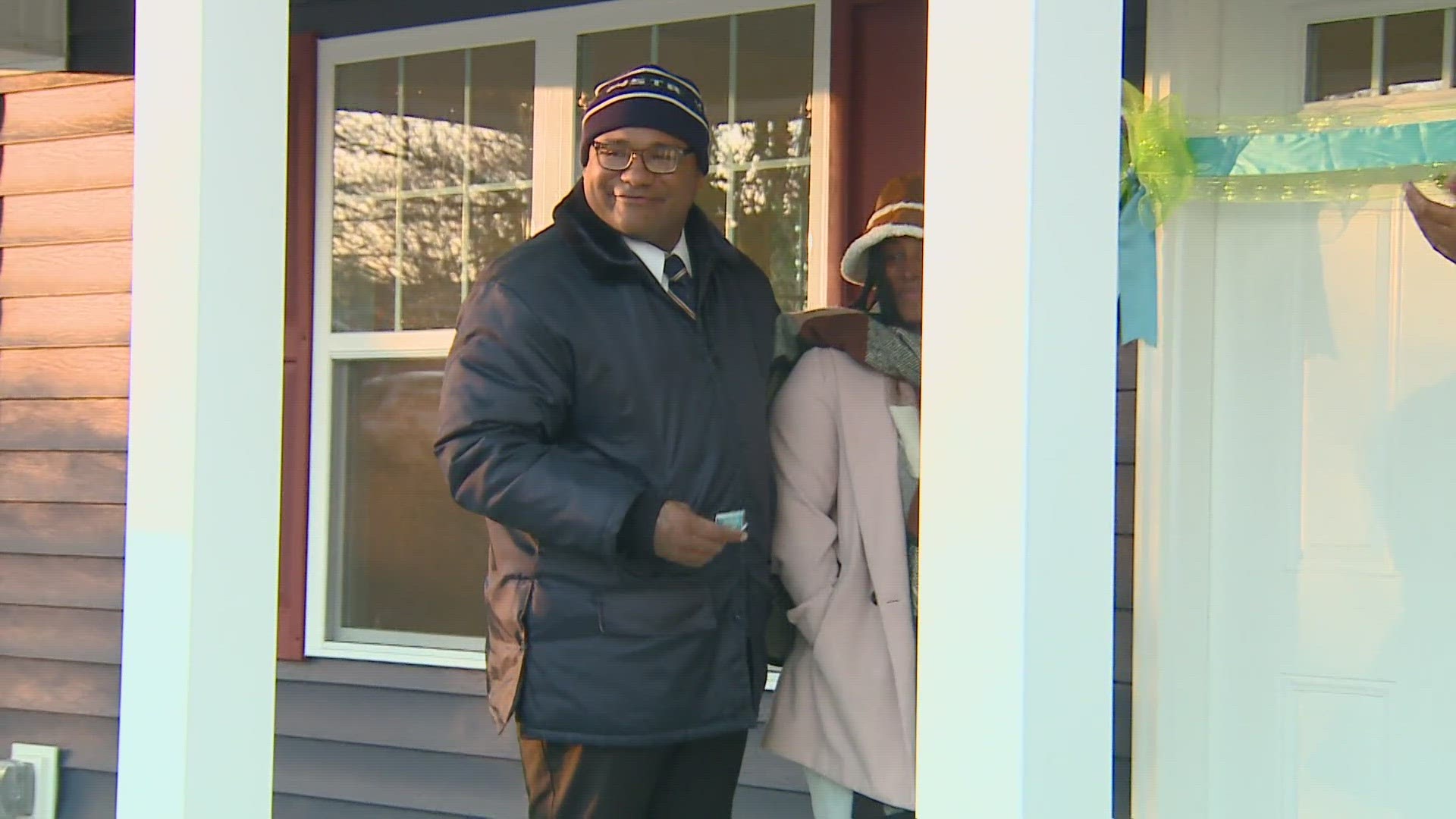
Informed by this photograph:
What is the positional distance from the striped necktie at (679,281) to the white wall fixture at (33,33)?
283 centimetres

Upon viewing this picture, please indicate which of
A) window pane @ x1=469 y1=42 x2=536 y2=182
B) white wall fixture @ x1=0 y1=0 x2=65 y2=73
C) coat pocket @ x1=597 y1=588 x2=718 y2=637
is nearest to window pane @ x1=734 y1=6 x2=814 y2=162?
window pane @ x1=469 y1=42 x2=536 y2=182

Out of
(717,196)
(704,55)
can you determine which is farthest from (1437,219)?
(704,55)

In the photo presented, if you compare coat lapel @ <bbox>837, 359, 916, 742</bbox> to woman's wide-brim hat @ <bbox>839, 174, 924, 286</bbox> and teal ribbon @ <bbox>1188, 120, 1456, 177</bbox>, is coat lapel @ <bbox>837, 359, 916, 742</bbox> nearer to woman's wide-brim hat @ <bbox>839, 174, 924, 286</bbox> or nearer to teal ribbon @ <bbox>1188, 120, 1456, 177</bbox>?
woman's wide-brim hat @ <bbox>839, 174, 924, 286</bbox>

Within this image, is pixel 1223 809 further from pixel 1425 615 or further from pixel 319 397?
pixel 319 397

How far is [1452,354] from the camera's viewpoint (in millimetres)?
2709

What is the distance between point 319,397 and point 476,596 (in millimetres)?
723

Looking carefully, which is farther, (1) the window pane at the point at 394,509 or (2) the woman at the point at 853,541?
(1) the window pane at the point at 394,509

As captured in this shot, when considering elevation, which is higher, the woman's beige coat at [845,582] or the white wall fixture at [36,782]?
the woman's beige coat at [845,582]

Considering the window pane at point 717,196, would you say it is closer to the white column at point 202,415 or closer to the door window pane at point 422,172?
the door window pane at point 422,172

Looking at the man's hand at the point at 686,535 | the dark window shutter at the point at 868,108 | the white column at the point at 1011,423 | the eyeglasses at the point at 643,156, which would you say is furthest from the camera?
the dark window shutter at the point at 868,108

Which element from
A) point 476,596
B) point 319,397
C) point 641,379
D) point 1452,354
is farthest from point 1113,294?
point 319,397

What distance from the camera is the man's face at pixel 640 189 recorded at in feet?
7.89

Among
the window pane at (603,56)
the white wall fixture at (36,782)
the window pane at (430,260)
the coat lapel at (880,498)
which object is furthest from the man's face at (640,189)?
the white wall fixture at (36,782)

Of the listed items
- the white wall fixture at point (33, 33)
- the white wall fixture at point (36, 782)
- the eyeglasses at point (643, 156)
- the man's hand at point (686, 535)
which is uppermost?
the white wall fixture at point (33, 33)
